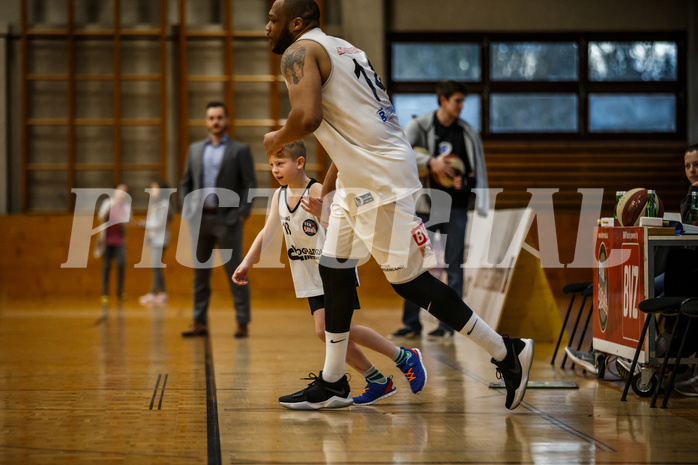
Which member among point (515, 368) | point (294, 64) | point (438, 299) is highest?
point (294, 64)

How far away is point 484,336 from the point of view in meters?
3.05

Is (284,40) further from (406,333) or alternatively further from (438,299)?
(406,333)

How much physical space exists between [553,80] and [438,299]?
960 centimetres

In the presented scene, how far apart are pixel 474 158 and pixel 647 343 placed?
2.75m

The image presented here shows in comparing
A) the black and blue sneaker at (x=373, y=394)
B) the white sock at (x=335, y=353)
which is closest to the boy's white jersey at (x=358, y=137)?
the white sock at (x=335, y=353)

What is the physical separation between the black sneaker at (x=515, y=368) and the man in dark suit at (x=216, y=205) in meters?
3.32

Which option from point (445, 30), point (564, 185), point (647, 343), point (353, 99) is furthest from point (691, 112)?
point (353, 99)

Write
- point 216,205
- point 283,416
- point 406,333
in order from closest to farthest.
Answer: point 283,416 → point 406,333 → point 216,205

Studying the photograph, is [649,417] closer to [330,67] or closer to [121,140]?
[330,67]

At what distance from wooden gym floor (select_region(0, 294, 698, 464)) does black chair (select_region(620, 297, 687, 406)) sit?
105 mm

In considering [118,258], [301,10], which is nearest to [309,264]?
[301,10]

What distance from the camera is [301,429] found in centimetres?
294

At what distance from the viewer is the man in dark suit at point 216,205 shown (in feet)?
20.3

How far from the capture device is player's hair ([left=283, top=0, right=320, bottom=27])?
3.14 m
